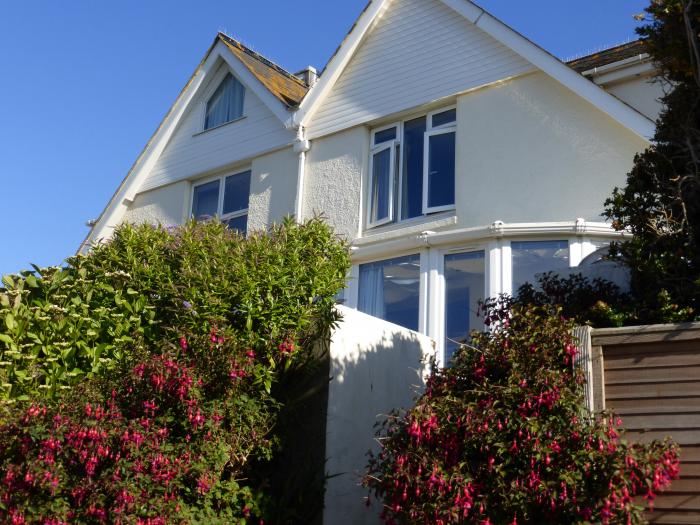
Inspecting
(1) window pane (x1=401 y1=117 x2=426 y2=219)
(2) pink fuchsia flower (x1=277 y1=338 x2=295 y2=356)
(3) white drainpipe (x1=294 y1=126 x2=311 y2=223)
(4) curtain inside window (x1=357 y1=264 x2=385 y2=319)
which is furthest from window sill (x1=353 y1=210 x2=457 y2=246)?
(2) pink fuchsia flower (x1=277 y1=338 x2=295 y2=356)

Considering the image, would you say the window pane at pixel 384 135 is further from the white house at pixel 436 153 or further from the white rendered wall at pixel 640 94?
the white rendered wall at pixel 640 94

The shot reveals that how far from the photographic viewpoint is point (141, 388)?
7801mm

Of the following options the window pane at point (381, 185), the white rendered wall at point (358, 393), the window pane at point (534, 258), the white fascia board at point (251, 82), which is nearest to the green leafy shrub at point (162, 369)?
the white rendered wall at point (358, 393)

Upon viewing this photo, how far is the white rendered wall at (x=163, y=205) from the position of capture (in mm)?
17797

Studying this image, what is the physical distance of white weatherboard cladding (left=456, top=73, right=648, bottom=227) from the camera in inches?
496

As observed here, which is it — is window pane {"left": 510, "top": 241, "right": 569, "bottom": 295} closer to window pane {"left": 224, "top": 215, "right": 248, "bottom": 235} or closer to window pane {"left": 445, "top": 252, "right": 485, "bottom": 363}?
window pane {"left": 445, "top": 252, "right": 485, "bottom": 363}

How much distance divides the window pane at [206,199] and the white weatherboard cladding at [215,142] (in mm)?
331

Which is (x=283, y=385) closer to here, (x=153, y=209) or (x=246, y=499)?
(x=246, y=499)

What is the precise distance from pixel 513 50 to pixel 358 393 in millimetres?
6673

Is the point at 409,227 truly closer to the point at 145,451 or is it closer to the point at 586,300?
the point at 586,300

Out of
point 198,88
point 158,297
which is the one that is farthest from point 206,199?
point 158,297

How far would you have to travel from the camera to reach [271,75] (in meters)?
17.9

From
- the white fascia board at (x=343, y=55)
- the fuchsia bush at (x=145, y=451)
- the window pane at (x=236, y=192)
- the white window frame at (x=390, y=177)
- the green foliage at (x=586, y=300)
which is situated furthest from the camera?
the window pane at (x=236, y=192)

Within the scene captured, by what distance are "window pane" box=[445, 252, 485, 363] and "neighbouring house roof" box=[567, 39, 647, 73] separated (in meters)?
3.31
